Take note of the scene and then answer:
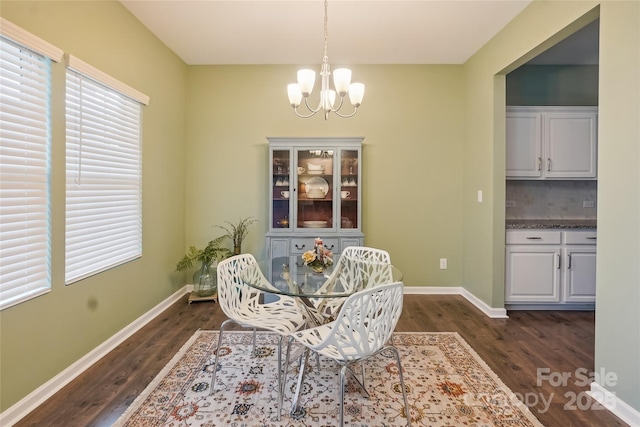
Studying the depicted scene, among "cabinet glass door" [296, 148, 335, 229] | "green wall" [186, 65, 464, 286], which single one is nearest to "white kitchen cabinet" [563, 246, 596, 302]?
"green wall" [186, 65, 464, 286]

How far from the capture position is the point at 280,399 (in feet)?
5.95

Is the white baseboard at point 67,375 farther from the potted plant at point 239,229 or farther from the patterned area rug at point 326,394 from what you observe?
the potted plant at point 239,229

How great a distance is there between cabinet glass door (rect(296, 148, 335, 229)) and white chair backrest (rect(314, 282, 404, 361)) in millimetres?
2116

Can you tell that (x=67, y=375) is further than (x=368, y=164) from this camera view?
No

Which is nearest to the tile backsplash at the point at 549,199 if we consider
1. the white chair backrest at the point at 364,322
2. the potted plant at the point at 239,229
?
the white chair backrest at the point at 364,322

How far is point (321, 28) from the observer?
10.0 ft

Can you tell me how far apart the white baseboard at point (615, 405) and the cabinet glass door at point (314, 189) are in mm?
2487

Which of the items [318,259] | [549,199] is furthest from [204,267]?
[549,199]

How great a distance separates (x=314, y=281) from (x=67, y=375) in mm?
1708

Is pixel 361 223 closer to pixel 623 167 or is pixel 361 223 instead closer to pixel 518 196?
pixel 518 196

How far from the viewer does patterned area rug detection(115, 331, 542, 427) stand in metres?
1.78

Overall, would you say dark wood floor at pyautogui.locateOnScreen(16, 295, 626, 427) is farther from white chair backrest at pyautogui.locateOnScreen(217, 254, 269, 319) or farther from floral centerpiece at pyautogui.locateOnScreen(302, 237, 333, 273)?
floral centerpiece at pyautogui.locateOnScreen(302, 237, 333, 273)

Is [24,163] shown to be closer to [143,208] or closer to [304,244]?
[143,208]

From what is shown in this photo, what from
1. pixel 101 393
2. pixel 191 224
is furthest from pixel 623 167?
pixel 191 224
